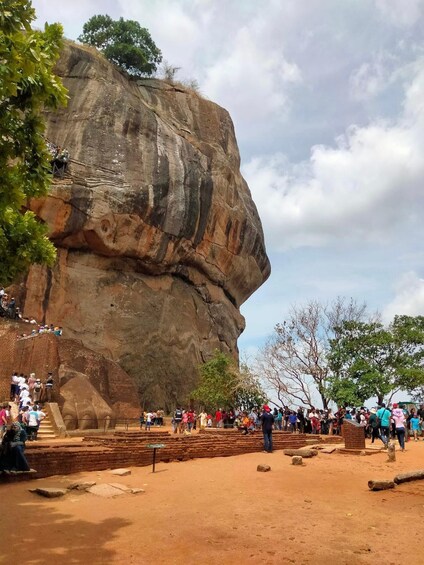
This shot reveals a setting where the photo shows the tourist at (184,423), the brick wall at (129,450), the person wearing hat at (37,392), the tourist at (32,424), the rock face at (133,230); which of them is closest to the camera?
the brick wall at (129,450)

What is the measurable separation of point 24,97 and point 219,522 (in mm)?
5747

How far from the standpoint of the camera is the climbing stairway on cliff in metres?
15.6

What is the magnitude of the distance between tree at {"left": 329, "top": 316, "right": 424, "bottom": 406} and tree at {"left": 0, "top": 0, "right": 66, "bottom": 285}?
77.9 ft

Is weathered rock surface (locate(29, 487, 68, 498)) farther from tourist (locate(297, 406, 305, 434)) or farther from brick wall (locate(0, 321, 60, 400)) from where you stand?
tourist (locate(297, 406, 305, 434))

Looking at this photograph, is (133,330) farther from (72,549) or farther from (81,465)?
(72,549)

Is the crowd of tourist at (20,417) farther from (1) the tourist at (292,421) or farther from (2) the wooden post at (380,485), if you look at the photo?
(1) the tourist at (292,421)

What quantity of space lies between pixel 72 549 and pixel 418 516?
4.49 metres

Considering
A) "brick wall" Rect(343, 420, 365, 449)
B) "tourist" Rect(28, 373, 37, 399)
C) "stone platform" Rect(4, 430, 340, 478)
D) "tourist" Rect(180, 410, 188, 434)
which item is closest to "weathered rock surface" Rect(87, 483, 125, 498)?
"stone platform" Rect(4, 430, 340, 478)

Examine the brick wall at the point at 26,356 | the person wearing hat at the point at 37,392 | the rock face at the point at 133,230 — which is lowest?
the person wearing hat at the point at 37,392

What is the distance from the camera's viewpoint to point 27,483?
945 centimetres

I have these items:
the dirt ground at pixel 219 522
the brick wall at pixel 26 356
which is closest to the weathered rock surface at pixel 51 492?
the dirt ground at pixel 219 522

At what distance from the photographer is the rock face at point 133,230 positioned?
30.7 meters

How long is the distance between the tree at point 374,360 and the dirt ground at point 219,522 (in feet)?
60.5

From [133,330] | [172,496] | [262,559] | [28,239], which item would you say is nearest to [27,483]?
[172,496]
